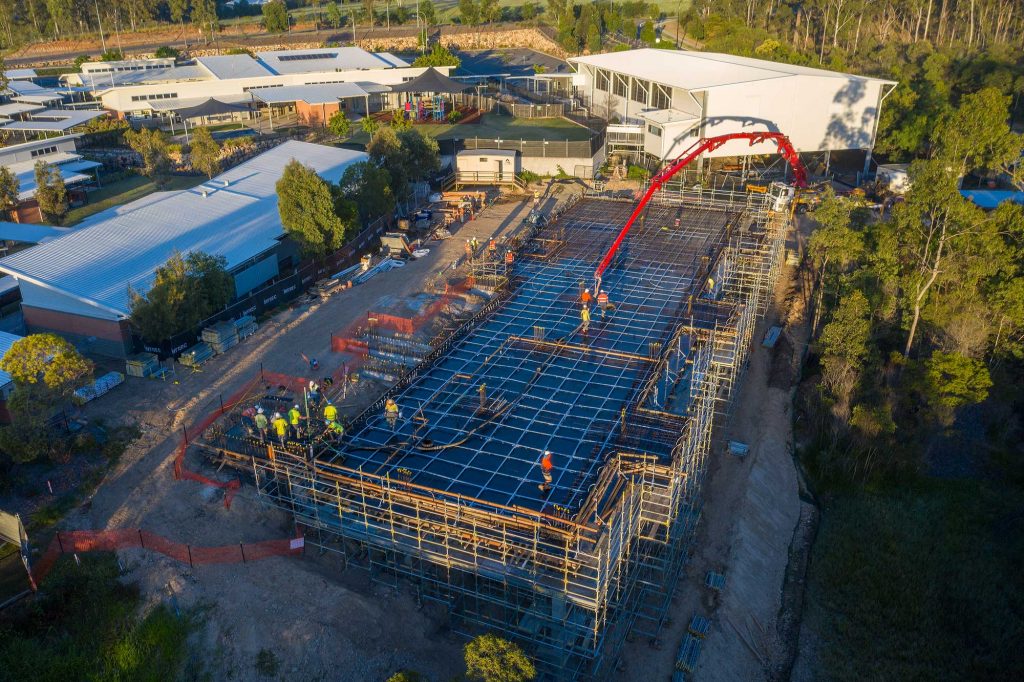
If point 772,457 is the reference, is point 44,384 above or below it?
above

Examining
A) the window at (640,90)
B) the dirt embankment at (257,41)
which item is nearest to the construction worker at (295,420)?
the window at (640,90)

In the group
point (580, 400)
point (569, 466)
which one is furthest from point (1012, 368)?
point (569, 466)

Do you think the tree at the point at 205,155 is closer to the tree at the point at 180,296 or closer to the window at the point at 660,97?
the tree at the point at 180,296

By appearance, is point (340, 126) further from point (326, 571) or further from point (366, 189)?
point (326, 571)

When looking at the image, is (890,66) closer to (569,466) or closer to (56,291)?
(569,466)

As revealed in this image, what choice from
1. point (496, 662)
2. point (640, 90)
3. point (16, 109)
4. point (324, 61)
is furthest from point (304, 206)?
point (324, 61)

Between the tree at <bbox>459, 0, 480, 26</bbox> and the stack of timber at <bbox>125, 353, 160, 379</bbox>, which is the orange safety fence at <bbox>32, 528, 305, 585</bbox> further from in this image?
the tree at <bbox>459, 0, 480, 26</bbox>

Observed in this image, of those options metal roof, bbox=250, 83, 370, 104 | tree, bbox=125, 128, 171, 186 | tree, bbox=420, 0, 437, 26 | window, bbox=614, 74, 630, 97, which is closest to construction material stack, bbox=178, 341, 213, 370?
tree, bbox=125, 128, 171, 186
